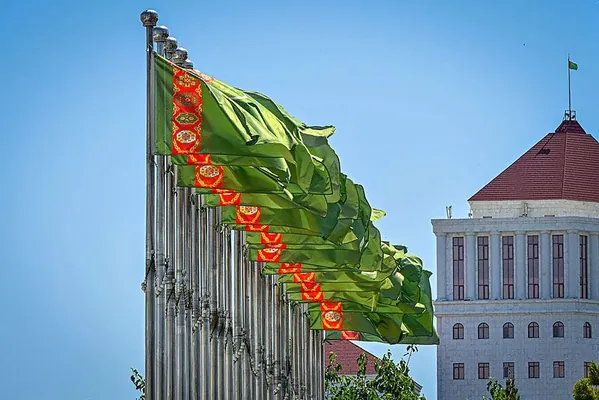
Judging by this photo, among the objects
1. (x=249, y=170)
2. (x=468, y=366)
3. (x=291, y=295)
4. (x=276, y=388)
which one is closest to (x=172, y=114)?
(x=249, y=170)

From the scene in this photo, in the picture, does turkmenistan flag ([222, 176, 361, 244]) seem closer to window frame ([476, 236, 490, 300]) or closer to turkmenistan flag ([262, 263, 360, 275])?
turkmenistan flag ([262, 263, 360, 275])

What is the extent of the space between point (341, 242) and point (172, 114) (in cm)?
864

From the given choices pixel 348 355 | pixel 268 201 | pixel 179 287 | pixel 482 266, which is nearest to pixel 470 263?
pixel 482 266

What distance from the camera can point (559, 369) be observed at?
416 ft

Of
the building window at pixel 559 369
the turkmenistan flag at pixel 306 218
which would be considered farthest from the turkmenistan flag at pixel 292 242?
the building window at pixel 559 369

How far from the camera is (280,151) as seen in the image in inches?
1053

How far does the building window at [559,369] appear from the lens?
4988 inches

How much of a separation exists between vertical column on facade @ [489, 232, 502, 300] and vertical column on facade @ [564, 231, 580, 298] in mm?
4744

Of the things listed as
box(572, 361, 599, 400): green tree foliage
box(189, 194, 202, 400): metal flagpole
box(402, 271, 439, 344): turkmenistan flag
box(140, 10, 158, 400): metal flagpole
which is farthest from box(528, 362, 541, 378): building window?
box(140, 10, 158, 400): metal flagpole

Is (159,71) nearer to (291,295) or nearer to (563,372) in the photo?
(291,295)

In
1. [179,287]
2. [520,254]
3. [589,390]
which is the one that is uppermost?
[520,254]

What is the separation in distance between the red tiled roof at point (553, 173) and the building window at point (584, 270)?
4.07 meters

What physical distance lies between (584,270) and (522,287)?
16.3ft

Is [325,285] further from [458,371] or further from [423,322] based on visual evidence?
[458,371]
